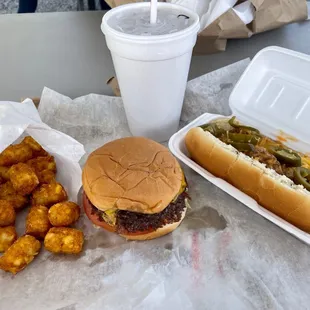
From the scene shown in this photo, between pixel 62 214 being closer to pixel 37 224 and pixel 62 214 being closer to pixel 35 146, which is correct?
pixel 37 224

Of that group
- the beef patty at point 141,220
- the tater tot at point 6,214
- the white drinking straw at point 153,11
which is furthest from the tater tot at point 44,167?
the white drinking straw at point 153,11

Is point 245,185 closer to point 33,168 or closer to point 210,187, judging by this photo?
point 210,187

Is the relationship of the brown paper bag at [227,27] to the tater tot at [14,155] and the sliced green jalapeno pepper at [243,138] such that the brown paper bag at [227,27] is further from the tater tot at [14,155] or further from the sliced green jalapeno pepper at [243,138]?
the tater tot at [14,155]

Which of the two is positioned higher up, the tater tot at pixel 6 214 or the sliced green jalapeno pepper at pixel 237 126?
the sliced green jalapeno pepper at pixel 237 126

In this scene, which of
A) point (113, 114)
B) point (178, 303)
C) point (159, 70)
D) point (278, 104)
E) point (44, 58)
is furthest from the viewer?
point (44, 58)

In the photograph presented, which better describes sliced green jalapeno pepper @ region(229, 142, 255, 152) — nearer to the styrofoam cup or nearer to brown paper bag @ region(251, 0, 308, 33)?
the styrofoam cup

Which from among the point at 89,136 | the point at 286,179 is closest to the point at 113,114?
the point at 89,136
